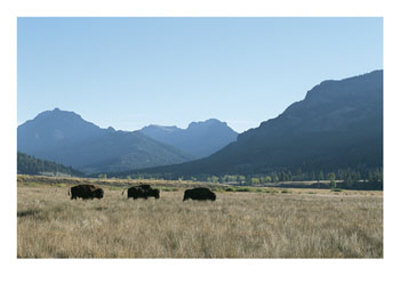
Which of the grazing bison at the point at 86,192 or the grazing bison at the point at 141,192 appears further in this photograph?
the grazing bison at the point at 141,192

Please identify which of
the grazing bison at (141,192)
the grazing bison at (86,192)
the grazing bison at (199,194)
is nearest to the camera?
the grazing bison at (86,192)

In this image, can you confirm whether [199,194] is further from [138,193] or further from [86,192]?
[86,192]

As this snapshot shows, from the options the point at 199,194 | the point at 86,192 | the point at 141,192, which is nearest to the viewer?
the point at 86,192

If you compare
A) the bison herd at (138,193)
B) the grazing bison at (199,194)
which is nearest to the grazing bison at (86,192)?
the bison herd at (138,193)

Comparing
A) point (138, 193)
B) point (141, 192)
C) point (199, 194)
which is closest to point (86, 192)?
point (138, 193)

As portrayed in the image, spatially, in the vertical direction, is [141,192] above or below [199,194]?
above

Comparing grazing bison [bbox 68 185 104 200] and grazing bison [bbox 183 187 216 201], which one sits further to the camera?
grazing bison [bbox 183 187 216 201]

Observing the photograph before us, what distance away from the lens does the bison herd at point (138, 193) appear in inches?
1049

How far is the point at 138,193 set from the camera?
28188 millimetres

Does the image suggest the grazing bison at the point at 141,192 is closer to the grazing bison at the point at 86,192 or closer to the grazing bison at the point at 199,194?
the grazing bison at the point at 86,192

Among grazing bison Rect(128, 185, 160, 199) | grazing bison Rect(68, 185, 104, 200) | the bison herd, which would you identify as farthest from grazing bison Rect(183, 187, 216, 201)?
grazing bison Rect(68, 185, 104, 200)

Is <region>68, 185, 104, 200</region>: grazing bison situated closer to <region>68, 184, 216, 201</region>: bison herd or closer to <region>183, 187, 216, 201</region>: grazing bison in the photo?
<region>68, 184, 216, 201</region>: bison herd

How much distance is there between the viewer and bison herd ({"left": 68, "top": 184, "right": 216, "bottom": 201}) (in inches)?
1049
